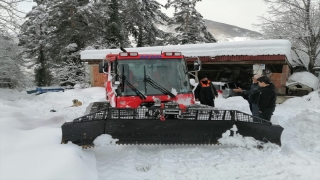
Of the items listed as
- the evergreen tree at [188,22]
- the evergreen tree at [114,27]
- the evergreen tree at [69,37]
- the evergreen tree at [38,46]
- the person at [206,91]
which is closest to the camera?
the person at [206,91]

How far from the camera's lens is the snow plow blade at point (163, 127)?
15.8 feet

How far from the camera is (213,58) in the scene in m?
16.5

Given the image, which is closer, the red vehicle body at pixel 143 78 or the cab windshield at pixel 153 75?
the red vehicle body at pixel 143 78

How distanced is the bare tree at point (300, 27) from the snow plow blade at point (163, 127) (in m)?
18.4

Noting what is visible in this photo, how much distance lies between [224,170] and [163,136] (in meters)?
1.33

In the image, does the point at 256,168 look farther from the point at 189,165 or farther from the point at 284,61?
the point at 284,61

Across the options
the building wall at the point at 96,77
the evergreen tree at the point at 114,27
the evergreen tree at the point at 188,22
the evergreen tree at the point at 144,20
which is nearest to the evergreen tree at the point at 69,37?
the evergreen tree at the point at 114,27

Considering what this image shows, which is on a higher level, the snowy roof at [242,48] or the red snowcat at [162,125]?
the snowy roof at [242,48]

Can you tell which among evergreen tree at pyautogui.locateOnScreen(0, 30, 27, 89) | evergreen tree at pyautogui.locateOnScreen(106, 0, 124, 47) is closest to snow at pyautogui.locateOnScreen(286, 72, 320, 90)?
evergreen tree at pyautogui.locateOnScreen(106, 0, 124, 47)

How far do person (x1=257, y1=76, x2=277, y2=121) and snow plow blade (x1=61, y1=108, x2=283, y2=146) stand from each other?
3.86ft

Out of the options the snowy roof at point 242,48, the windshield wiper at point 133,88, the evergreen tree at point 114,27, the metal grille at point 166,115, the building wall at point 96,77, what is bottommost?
the building wall at point 96,77

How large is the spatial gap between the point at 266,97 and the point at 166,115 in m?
2.71

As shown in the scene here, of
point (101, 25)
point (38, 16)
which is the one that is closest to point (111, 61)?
point (101, 25)

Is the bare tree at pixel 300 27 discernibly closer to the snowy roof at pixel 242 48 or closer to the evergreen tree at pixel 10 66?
the snowy roof at pixel 242 48
